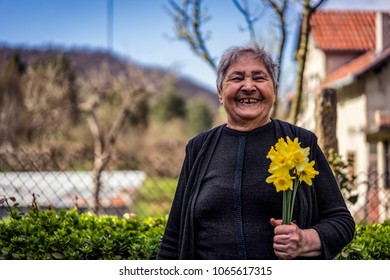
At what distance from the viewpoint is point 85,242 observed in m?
3.27

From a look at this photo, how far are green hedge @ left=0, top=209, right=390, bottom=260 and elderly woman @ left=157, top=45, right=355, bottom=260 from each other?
3.64 ft

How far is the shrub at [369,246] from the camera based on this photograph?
3156 mm

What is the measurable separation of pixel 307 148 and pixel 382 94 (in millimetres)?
11452

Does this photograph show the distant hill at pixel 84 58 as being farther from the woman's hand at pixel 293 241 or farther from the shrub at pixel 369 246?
the woman's hand at pixel 293 241

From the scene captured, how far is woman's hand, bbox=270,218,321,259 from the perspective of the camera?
1912mm

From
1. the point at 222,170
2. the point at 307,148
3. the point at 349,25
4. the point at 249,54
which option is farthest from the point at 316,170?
the point at 349,25

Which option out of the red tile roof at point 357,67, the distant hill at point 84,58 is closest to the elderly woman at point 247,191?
the red tile roof at point 357,67

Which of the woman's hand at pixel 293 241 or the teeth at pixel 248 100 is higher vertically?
the teeth at pixel 248 100

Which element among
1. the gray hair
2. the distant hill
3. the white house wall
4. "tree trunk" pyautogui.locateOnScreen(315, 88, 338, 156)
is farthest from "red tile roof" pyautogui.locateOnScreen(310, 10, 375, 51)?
the gray hair

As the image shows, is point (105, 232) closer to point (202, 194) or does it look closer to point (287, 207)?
point (202, 194)

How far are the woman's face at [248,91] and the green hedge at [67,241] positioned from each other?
1309 mm

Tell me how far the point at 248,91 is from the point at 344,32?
14.3 m

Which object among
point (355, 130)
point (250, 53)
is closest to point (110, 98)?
point (355, 130)
